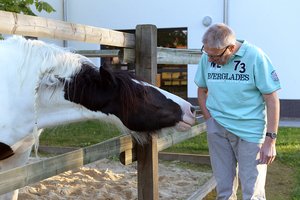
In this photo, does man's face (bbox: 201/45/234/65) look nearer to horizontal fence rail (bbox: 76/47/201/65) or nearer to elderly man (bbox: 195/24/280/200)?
elderly man (bbox: 195/24/280/200)

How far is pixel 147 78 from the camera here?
10.8ft

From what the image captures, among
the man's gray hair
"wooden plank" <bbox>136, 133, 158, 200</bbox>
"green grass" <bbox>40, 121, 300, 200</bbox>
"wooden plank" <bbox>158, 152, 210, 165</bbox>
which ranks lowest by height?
"green grass" <bbox>40, 121, 300, 200</bbox>

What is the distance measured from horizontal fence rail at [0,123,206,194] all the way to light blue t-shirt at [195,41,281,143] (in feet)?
1.53

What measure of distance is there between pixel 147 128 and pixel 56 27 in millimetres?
825

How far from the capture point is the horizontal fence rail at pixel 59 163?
2014 millimetres

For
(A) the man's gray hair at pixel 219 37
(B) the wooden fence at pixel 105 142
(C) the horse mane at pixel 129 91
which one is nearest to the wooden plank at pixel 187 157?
(B) the wooden fence at pixel 105 142

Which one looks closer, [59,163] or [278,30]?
[59,163]

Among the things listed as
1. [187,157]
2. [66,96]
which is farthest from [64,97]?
[187,157]

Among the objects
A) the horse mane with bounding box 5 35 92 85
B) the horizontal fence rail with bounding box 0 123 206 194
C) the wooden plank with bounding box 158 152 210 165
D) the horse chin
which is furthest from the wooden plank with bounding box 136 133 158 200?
the wooden plank with bounding box 158 152 210 165

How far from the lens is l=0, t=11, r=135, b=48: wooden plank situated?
7.83 feet

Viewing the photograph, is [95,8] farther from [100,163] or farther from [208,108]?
[208,108]

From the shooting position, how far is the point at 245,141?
296 cm

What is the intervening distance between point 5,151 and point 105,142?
64cm

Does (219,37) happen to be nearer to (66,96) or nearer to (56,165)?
(66,96)
